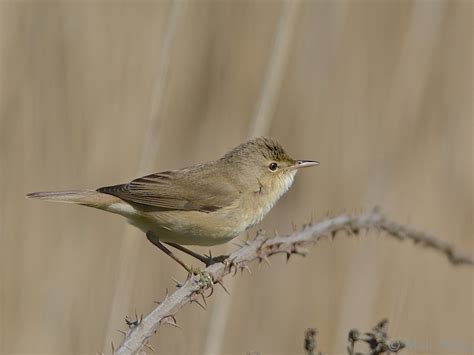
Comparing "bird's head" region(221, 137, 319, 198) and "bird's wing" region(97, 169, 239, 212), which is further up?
"bird's head" region(221, 137, 319, 198)

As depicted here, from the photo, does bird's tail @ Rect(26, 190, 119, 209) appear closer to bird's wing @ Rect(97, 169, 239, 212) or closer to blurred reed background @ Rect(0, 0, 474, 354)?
bird's wing @ Rect(97, 169, 239, 212)

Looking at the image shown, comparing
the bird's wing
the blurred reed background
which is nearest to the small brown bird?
the bird's wing

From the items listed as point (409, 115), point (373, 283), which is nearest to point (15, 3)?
point (409, 115)

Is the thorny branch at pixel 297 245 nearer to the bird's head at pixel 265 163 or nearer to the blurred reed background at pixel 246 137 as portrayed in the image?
the bird's head at pixel 265 163

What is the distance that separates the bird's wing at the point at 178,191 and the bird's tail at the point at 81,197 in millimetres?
33

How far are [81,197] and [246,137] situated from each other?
2026 millimetres

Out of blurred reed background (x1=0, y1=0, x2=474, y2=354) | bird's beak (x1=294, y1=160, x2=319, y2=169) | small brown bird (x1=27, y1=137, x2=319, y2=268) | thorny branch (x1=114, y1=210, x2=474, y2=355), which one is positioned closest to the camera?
thorny branch (x1=114, y1=210, x2=474, y2=355)

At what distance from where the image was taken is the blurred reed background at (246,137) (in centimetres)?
419

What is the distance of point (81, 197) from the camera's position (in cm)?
291

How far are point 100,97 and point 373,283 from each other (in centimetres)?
207

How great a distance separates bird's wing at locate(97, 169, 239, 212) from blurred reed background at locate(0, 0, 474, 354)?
0.90 meters

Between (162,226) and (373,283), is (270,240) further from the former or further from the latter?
(373,283)

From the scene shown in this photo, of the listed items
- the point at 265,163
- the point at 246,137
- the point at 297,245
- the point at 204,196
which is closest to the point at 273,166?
the point at 265,163

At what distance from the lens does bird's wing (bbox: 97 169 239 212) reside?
3.01 meters
